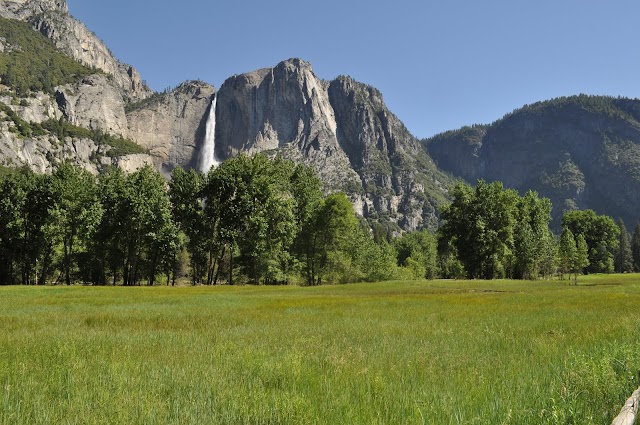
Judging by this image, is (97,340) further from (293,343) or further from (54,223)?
(54,223)

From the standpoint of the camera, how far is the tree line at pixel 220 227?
5988cm

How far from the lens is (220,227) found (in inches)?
2430

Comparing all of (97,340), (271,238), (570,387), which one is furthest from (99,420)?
(271,238)

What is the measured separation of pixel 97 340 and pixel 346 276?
61558 millimetres

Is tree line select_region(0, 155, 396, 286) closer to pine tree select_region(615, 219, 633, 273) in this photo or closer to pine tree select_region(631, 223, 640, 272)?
pine tree select_region(615, 219, 633, 273)

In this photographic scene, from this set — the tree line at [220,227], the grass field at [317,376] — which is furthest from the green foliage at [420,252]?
the grass field at [317,376]

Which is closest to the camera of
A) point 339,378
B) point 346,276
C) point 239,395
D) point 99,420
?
point 99,420

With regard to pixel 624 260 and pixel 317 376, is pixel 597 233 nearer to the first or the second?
pixel 624 260

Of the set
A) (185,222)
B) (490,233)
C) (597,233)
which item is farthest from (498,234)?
(597,233)

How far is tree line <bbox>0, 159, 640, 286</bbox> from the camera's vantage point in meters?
59.9

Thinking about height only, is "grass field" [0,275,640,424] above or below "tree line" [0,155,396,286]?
below

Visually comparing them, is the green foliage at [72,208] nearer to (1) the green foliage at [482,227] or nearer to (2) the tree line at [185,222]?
(2) the tree line at [185,222]

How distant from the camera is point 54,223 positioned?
58406mm

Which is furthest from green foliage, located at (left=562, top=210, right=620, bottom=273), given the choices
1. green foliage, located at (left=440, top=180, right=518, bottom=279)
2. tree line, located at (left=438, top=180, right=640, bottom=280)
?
green foliage, located at (left=440, top=180, right=518, bottom=279)
